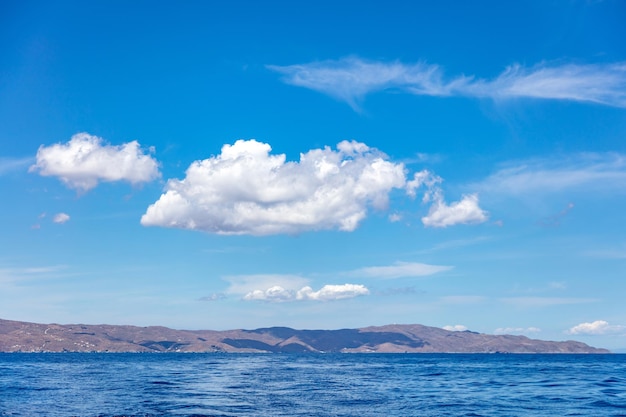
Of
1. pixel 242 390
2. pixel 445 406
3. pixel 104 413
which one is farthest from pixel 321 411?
pixel 242 390

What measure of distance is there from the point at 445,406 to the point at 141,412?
137ft

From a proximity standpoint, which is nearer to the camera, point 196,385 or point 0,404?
point 0,404

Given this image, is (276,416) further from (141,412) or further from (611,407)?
(611,407)

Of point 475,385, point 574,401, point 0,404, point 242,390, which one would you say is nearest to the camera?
point 0,404

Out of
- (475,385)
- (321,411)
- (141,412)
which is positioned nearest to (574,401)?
(475,385)

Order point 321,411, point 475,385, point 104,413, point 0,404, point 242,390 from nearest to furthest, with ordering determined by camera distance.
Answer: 1. point 104,413
2. point 321,411
3. point 0,404
4. point 242,390
5. point 475,385

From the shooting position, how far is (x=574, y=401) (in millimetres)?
88562

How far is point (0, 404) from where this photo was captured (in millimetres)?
77250

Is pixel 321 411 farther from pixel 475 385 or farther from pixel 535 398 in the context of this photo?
pixel 475 385

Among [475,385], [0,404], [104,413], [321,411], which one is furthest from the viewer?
[475,385]

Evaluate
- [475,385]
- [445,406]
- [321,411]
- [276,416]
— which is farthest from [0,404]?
[475,385]

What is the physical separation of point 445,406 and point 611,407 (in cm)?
2423

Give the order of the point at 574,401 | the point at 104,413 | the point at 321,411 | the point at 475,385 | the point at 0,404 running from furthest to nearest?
the point at 475,385 < the point at 574,401 < the point at 0,404 < the point at 321,411 < the point at 104,413

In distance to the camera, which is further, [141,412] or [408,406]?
[408,406]
